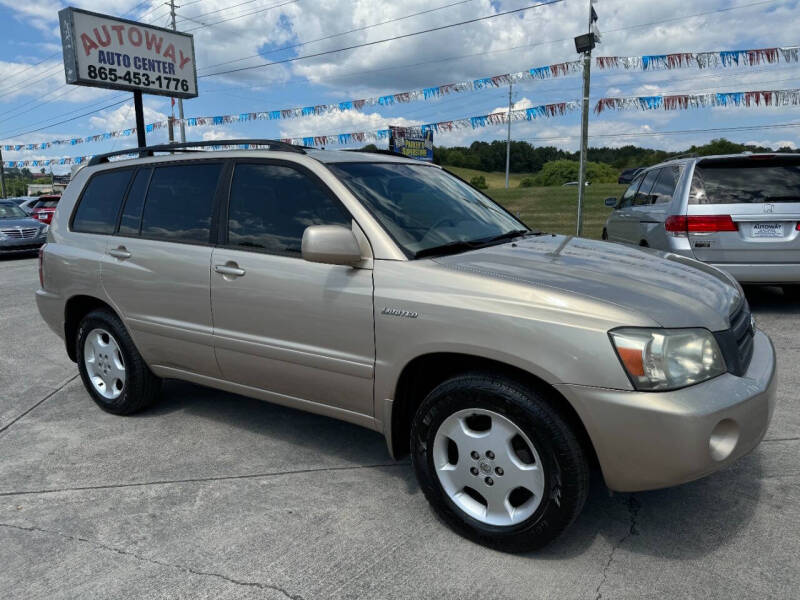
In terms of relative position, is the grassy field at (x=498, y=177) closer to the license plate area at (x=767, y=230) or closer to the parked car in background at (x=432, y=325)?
the license plate area at (x=767, y=230)

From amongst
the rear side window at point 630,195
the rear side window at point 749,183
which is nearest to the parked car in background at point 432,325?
the rear side window at point 749,183

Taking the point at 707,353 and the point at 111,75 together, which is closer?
the point at 707,353

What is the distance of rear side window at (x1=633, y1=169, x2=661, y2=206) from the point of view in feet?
24.9

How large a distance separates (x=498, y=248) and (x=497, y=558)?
57.9 inches

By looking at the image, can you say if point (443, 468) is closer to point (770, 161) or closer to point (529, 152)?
point (770, 161)

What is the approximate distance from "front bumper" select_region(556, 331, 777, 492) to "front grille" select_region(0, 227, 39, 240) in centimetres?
1674

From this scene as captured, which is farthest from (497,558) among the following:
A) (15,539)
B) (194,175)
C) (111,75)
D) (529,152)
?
(529,152)

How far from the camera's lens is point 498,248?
3242 millimetres

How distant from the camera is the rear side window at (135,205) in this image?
4.08 meters

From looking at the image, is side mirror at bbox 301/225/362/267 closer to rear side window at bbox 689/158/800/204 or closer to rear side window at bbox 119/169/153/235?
rear side window at bbox 119/169/153/235

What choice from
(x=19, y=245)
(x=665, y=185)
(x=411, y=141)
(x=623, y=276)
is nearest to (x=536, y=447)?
(x=623, y=276)

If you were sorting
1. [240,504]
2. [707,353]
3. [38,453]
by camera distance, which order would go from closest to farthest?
[707,353], [240,504], [38,453]

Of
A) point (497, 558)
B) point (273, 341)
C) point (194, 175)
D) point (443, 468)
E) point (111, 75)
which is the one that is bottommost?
point (497, 558)

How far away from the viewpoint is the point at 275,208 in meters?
3.42
